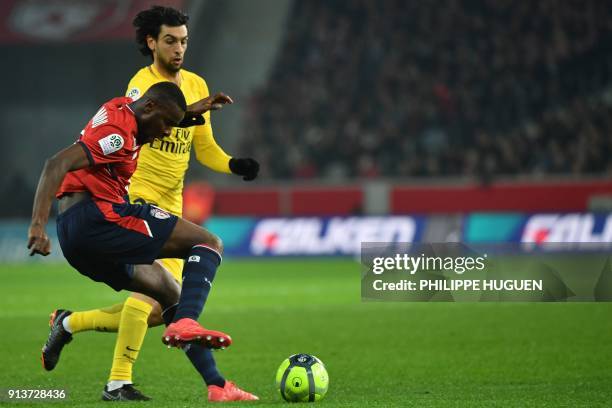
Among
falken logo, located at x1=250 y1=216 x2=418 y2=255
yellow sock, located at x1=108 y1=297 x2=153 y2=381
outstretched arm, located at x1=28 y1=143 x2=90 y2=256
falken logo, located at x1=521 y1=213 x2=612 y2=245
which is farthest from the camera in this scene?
falken logo, located at x1=250 y1=216 x2=418 y2=255

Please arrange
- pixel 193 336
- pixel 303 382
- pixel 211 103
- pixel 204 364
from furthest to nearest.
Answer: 1. pixel 204 364
2. pixel 211 103
3. pixel 303 382
4. pixel 193 336

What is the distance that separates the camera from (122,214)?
5.77 metres

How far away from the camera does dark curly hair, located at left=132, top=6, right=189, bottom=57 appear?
21.7 ft

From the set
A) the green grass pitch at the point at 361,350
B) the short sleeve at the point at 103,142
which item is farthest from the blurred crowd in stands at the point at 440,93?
the short sleeve at the point at 103,142

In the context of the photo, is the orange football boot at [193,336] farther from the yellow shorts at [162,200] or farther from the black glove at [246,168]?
the black glove at [246,168]

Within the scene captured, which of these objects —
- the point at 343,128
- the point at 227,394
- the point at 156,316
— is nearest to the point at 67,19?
the point at 343,128

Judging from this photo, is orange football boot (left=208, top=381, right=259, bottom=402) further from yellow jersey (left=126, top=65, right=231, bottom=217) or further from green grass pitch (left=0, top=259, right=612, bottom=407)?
yellow jersey (left=126, top=65, right=231, bottom=217)

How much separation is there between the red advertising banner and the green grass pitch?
1145 cm

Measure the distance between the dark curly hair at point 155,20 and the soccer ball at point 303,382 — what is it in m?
2.19

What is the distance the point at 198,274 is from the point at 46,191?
919mm

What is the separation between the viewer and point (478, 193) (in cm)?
2281

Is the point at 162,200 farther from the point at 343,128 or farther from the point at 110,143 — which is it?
the point at 343,128

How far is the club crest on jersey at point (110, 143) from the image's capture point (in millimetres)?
5652

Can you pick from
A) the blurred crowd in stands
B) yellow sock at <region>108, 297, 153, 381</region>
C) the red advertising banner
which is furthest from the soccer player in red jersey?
the red advertising banner
